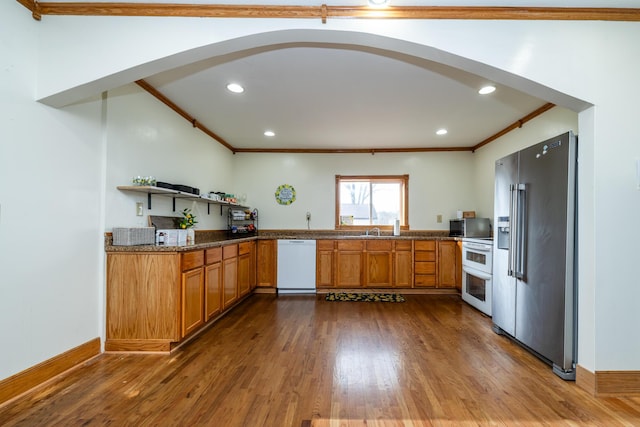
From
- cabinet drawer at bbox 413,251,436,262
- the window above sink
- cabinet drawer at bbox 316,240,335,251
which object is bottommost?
cabinet drawer at bbox 413,251,436,262

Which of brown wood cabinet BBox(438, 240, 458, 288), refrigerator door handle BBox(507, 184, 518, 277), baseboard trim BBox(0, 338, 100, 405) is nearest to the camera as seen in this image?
baseboard trim BBox(0, 338, 100, 405)

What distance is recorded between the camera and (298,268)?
4809mm

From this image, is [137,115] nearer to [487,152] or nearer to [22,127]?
[22,127]

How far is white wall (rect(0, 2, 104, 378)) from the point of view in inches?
71.2

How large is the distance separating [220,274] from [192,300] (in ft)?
2.14

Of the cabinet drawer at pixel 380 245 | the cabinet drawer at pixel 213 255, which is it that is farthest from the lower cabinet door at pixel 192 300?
the cabinet drawer at pixel 380 245

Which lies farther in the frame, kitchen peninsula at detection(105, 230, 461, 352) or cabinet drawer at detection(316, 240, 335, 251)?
cabinet drawer at detection(316, 240, 335, 251)

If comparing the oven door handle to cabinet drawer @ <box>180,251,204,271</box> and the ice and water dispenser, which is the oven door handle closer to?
the ice and water dispenser

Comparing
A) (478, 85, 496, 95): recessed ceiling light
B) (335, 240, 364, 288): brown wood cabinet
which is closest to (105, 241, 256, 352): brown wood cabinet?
(335, 240, 364, 288): brown wood cabinet

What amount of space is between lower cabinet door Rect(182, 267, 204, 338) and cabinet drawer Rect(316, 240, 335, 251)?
2221 millimetres

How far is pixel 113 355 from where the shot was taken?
2451 mm

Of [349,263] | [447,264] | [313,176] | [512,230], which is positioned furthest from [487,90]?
[313,176]

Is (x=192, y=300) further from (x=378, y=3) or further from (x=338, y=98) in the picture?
(x=378, y=3)

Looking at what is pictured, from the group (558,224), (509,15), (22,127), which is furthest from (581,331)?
(22,127)
